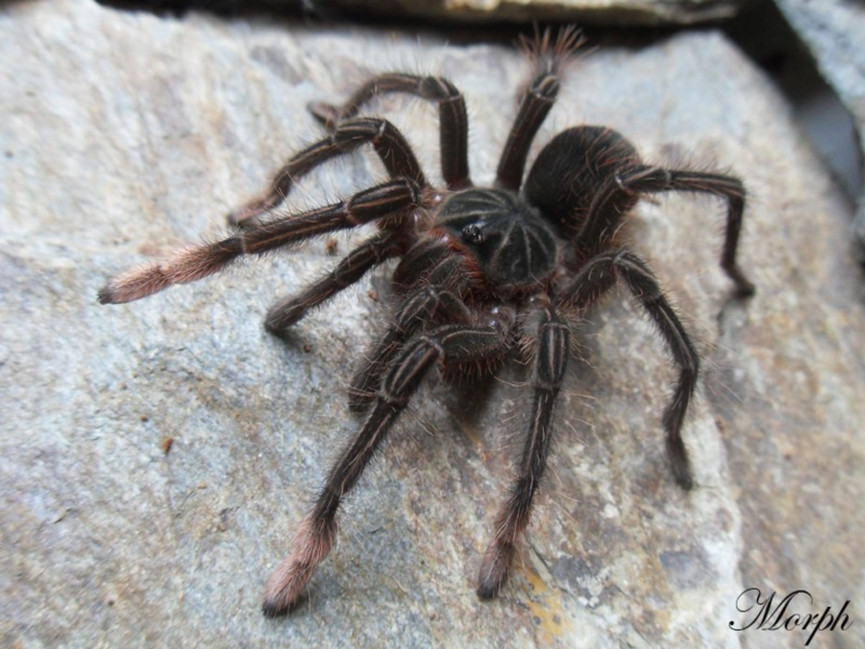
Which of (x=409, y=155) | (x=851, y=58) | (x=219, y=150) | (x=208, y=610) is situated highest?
(x=851, y=58)

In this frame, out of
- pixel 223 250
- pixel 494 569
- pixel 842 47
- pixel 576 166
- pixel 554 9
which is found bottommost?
pixel 494 569

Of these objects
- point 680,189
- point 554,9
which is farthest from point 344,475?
point 554,9

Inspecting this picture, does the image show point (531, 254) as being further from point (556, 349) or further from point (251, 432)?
point (251, 432)

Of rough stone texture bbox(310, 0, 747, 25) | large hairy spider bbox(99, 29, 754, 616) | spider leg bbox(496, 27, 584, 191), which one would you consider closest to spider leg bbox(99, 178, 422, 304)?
large hairy spider bbox(99, 29, 754, 616)

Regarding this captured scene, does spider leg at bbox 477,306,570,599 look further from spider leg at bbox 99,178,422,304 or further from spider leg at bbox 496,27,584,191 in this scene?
spider leg at bbox 496,27,584,191

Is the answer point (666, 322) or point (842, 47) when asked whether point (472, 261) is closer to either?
point (666, 322)

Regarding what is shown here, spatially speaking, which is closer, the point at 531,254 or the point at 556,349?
the point at 556,349

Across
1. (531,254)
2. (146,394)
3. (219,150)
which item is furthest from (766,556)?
(219,150)
